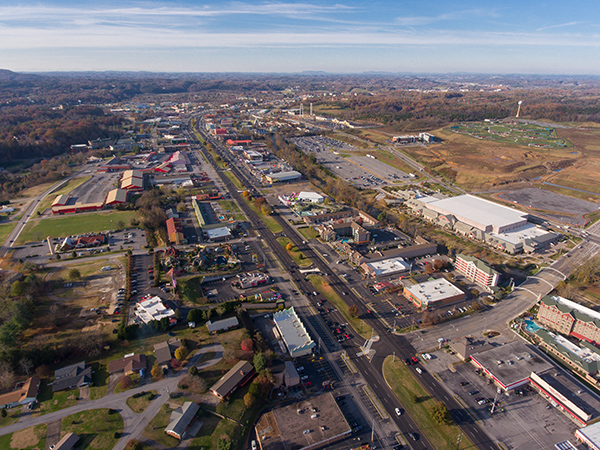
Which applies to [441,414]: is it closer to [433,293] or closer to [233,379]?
[233,379]

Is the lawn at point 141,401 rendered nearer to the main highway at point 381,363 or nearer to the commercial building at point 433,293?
the main highway at point 381,363

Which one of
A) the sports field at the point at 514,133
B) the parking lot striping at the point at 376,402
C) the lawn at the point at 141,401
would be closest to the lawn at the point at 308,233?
the parking lot striping at the point at 376,402

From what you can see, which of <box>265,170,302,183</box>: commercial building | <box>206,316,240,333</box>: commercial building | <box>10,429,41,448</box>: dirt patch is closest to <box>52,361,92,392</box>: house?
<box>10,429,41,448</box>: dirt patch

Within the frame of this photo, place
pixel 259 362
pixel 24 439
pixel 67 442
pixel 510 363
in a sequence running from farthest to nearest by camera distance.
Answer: pixel 510 363 < pixel 259 362 < pixel 24 439 < pixel 67 442

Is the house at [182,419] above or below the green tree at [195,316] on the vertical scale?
below

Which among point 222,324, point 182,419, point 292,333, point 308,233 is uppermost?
point 308,233

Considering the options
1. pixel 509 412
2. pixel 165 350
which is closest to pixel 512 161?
pixel 509 412
